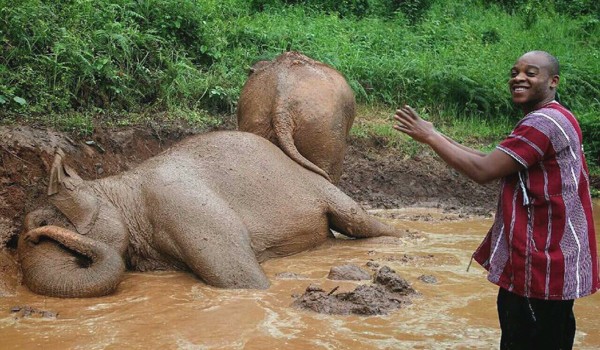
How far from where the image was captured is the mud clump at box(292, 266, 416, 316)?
5122mm

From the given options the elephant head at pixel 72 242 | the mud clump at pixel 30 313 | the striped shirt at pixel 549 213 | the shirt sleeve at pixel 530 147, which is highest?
the shirt sleeve at pixel 530 147

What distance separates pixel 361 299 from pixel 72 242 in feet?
6.52

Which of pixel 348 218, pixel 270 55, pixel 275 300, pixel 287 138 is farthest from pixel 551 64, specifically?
pixel 270 55

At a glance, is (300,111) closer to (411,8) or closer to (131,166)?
(131,166)

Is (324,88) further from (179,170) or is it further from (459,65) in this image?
(459,65)

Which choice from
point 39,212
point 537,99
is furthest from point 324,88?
point 537,99

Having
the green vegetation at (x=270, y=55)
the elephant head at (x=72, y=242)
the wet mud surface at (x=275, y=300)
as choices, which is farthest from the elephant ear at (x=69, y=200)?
the green vegetation at (x=270, y=55)

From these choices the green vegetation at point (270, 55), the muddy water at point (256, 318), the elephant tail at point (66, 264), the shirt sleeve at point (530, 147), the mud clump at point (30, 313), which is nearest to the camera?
the shirt sleeve at point (530, 147)

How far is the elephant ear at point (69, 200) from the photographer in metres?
5.84

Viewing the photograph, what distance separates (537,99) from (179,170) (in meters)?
3.36

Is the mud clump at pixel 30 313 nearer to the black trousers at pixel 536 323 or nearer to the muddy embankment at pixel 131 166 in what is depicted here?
the muddy embankment at pixel 131 166

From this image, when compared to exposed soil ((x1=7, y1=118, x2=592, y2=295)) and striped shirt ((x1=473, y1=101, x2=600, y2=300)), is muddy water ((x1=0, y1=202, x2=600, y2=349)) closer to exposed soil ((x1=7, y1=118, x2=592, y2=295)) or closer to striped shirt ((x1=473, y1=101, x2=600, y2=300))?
exposed soil ((x1=7, y1=118, x2=592, y2=295))

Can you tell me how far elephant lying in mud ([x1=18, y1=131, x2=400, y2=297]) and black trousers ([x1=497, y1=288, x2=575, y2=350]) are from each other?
2420mm

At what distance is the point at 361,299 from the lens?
5211 millimetres
